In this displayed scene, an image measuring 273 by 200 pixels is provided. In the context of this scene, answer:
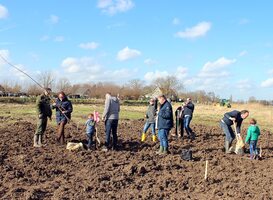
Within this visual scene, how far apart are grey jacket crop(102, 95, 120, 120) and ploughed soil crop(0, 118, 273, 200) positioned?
113 centimetres

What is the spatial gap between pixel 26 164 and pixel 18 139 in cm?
405

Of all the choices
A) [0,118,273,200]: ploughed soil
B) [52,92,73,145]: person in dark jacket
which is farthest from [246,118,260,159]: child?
[52,92,73,145]: person in dark jacket

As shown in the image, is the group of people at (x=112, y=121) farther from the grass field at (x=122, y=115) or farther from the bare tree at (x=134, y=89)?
the bare tree at (x=134, y=89)

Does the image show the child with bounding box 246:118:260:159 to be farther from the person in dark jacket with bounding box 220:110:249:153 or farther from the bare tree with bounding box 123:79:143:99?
the bare tree with bounding box 123:79:143:99

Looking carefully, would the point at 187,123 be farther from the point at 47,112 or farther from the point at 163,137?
the point at 47,112

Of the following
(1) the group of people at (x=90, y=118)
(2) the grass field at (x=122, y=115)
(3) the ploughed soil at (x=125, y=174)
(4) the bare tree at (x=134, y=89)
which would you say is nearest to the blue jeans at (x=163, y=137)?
(3) the ploughed soil at (x=125, y=174)

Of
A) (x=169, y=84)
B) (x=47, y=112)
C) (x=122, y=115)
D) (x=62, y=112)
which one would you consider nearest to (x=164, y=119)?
(x=62, y=112)

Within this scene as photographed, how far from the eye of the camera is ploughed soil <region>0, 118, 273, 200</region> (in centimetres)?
750

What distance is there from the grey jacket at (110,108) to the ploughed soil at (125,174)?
3.69 feet

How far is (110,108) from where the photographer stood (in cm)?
1219

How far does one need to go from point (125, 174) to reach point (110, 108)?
368 cm

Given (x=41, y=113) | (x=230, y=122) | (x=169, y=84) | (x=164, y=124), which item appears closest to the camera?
(x=164, y=124)

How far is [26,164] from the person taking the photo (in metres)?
9.41

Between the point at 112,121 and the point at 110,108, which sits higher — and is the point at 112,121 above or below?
below
